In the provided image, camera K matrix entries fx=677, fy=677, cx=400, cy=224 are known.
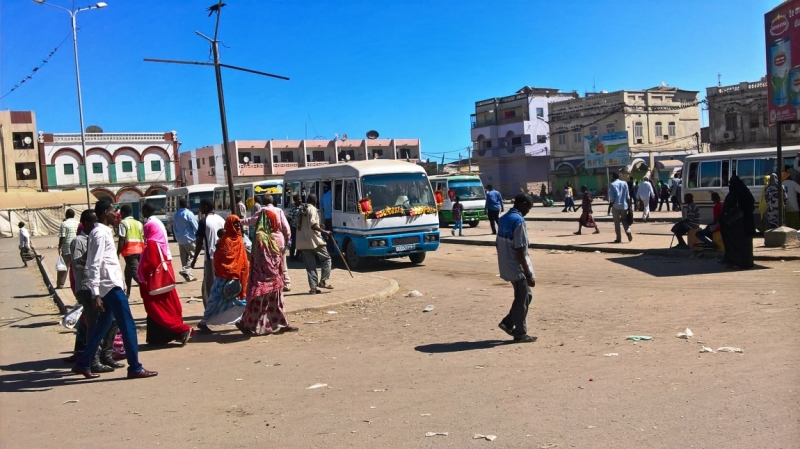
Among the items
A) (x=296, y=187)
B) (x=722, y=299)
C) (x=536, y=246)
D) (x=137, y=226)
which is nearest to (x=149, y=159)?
(x=296, y=187)

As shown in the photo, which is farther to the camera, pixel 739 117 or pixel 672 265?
pixel 739 117

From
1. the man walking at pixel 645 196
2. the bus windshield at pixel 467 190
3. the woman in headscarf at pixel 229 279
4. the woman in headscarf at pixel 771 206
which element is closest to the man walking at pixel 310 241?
the woman in headscarf at pixel 229 279

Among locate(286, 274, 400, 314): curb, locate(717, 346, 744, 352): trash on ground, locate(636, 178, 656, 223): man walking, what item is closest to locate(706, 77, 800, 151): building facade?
locate(636, 178, 656, 223): man walking

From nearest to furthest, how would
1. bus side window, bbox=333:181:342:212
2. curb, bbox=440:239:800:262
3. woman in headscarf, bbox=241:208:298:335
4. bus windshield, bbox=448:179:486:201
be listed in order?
woman in headscarf, bbox=241:208:298:335 < curb, bbox=440:239:800:262 < bus side window, bbox=333:181:342:212 < bus windshield, bbox=448:179:486:201

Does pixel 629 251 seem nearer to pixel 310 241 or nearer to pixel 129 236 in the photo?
pixel 310 241

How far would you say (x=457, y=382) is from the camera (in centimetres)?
615

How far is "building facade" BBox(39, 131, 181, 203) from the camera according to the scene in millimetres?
61844

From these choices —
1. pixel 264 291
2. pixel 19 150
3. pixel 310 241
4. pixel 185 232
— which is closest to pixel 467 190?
pixel 185 232

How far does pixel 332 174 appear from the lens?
17.2m

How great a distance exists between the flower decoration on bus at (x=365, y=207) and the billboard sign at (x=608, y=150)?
37.8 meters

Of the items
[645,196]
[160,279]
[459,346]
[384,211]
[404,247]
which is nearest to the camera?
[459,346]

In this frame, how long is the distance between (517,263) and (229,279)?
382 cm

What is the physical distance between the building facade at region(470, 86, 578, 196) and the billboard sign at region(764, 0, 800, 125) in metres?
51.6

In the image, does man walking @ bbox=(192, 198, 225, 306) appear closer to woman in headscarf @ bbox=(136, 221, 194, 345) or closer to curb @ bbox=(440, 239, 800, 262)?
woman in headscarf @ bbox=(136, 221, 194, 345)
